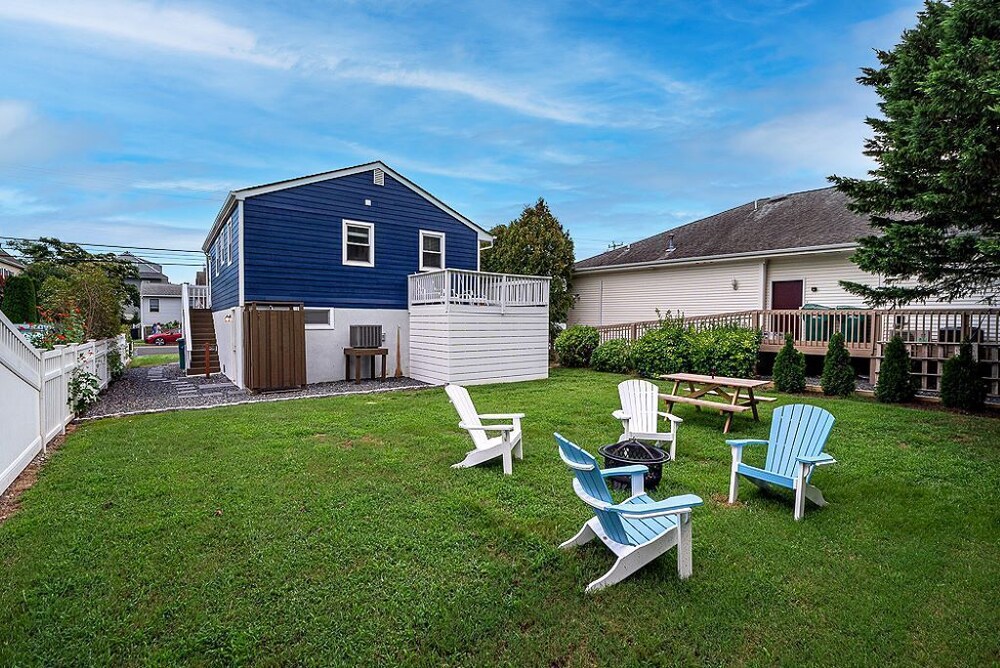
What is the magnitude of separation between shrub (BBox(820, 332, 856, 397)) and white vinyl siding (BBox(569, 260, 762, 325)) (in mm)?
6366

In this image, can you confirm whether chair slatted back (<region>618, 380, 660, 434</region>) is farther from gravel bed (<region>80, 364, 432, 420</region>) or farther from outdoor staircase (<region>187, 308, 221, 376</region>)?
outdoor staircase (<region>187, 308, 221, 376</region>)

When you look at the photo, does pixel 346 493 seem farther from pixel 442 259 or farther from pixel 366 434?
pixel 442 259

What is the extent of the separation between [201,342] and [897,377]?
60.4 feet

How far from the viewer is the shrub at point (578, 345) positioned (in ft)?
53.4

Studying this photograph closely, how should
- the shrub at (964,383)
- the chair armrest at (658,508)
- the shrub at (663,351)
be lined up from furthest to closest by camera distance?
1. the shrub at (663,351)
2. the shrub at (964,383)
3. the chair armrest at (658,508)

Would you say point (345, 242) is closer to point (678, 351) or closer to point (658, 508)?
point (678, 351)

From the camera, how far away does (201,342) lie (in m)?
16.3

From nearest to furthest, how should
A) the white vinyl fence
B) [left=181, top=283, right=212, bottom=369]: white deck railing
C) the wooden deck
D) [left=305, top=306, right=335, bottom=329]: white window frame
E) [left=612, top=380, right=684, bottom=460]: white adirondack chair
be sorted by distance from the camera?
the white vinyl fence
[left=612, top=380, right=684, bottom=460]: white adirondack chair
the wooden deck
[left=305, top=306, right=335, bottom=329]: white window frame
[left=181, top=283, right=212, bottom=369]: white deck railing

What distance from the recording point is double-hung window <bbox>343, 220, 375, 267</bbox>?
13883 millimetres

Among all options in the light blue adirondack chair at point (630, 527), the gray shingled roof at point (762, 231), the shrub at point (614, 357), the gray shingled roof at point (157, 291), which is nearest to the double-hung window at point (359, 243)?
the shrub at point (614, 357)

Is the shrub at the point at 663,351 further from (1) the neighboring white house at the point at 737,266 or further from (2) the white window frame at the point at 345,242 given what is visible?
(2) the white window frame at the point at 345,242

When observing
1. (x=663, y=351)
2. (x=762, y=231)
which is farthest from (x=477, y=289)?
(x=762, y=231)

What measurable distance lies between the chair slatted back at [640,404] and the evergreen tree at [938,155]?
4118 millimetres

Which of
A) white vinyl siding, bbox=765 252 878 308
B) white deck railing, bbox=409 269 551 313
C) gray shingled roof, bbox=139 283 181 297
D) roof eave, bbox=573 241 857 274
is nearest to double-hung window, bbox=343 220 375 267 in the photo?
white deck railing, bbox=409 269 551 313
